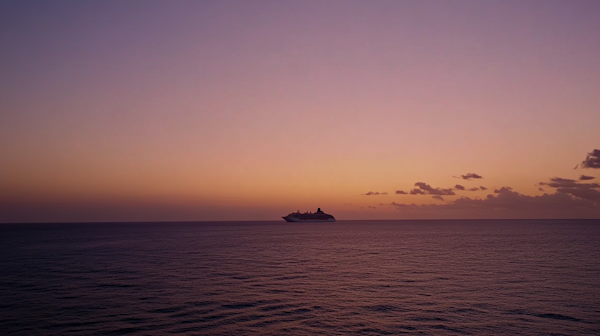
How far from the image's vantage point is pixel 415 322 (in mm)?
35344

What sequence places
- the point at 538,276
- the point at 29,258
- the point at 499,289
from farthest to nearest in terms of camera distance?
the point at 29,258
the point at 538,276
the point at 499,289

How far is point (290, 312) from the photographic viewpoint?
38156 mm

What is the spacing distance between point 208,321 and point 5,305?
76.0ft

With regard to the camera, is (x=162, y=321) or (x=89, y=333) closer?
(x=89, y=333)

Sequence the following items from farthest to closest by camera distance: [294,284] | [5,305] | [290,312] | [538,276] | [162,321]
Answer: [538,276], [294,284], [5,305], [290,312], [162,321]

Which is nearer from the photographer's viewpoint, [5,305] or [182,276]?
[5,305]

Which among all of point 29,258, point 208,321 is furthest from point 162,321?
point 29,258

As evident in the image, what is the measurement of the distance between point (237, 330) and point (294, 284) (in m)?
20.8

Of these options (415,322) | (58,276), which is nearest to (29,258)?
(58,276)

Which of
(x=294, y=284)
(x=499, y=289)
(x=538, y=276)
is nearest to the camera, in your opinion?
(x=499, y=289)

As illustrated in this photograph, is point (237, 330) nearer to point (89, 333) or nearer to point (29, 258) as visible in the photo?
point (89, 333)

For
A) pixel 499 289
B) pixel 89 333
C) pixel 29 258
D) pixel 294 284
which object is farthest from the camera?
pixel 29 258

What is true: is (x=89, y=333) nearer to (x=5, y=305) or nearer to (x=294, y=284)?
(x=5, y=305)

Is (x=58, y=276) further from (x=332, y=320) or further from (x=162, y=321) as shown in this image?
(x=332, y=320)
